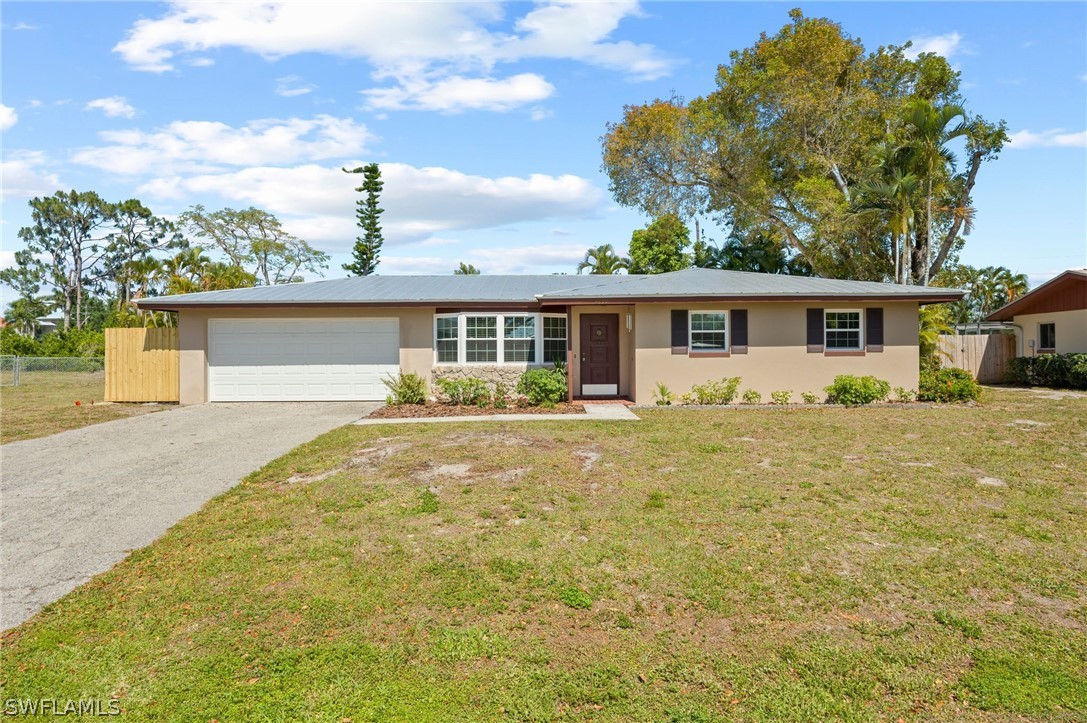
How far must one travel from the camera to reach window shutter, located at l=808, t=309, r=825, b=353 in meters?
15.1

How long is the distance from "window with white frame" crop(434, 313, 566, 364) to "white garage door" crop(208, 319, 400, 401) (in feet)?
5.35

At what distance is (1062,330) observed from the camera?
19.5m

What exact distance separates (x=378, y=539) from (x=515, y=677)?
2.44 metres

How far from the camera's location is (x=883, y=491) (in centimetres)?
699

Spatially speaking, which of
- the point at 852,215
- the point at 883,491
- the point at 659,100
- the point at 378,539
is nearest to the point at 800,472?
the point at 883,491

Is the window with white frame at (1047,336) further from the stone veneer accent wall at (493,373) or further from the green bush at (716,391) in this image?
the stone veneer accent wall at (493,373)

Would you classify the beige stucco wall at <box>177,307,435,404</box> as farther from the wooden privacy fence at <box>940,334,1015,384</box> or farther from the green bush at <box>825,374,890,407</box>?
the wooden privacy fence at <box>940,334,1015,384</box>

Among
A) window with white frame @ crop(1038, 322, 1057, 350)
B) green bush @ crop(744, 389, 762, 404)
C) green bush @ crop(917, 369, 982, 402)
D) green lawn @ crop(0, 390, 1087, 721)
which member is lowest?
green lawn @ crop(0, 390, 1087, 721)

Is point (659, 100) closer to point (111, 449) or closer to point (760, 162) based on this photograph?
point (760, 162)

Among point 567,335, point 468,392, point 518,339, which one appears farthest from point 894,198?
point 468,392

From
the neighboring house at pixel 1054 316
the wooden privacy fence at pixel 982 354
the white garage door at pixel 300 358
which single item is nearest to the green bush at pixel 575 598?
the white garage door at pixel 300 358

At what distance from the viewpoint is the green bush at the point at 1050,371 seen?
1806 centimetres

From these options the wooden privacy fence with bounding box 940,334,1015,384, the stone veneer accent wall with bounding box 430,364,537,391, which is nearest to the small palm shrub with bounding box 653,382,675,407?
the stone veneer accent wall with bounding box 430,364,537,391

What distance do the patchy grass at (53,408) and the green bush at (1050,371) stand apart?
977 inches
